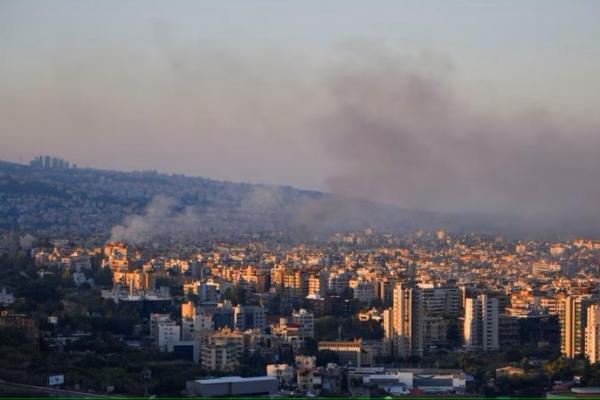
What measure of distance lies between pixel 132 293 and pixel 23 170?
84.2 ft

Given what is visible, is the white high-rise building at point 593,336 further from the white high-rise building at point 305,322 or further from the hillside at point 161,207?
the hillside at point 161,207

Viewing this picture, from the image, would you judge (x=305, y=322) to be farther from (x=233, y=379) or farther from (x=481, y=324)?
(x=233, y=379)

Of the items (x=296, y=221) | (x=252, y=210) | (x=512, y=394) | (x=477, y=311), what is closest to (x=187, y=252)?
(x=296, y=221)

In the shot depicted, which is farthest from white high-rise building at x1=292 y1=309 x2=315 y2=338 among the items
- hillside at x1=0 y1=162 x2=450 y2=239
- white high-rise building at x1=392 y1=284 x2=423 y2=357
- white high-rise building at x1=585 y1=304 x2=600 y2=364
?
hillside at x1=0 y1=162 x2=450 y2=239

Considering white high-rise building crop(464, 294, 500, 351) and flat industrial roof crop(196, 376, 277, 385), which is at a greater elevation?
white high-rise building crop(464, 294, 500, 351)

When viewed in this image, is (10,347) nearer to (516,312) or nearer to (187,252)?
(516,312)

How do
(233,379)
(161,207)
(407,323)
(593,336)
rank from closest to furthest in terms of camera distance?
1. (233,379)
2. (593,336)
3. (407,323)
4. (161,207)

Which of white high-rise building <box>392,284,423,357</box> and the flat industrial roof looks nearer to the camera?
the flat industrial roof

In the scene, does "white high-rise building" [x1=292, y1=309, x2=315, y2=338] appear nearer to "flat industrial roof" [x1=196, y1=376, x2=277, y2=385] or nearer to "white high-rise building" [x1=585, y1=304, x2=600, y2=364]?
"white high-rise building" [x1=585, y1=304, x2=600, y2=364]

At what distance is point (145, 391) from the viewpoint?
1320cm

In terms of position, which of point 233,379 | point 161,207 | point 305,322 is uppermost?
point 161,207

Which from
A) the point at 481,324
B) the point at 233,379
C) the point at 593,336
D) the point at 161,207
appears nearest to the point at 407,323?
the point at 481,324

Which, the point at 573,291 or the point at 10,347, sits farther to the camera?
the point at 573,291

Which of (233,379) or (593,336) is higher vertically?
(593,336)
